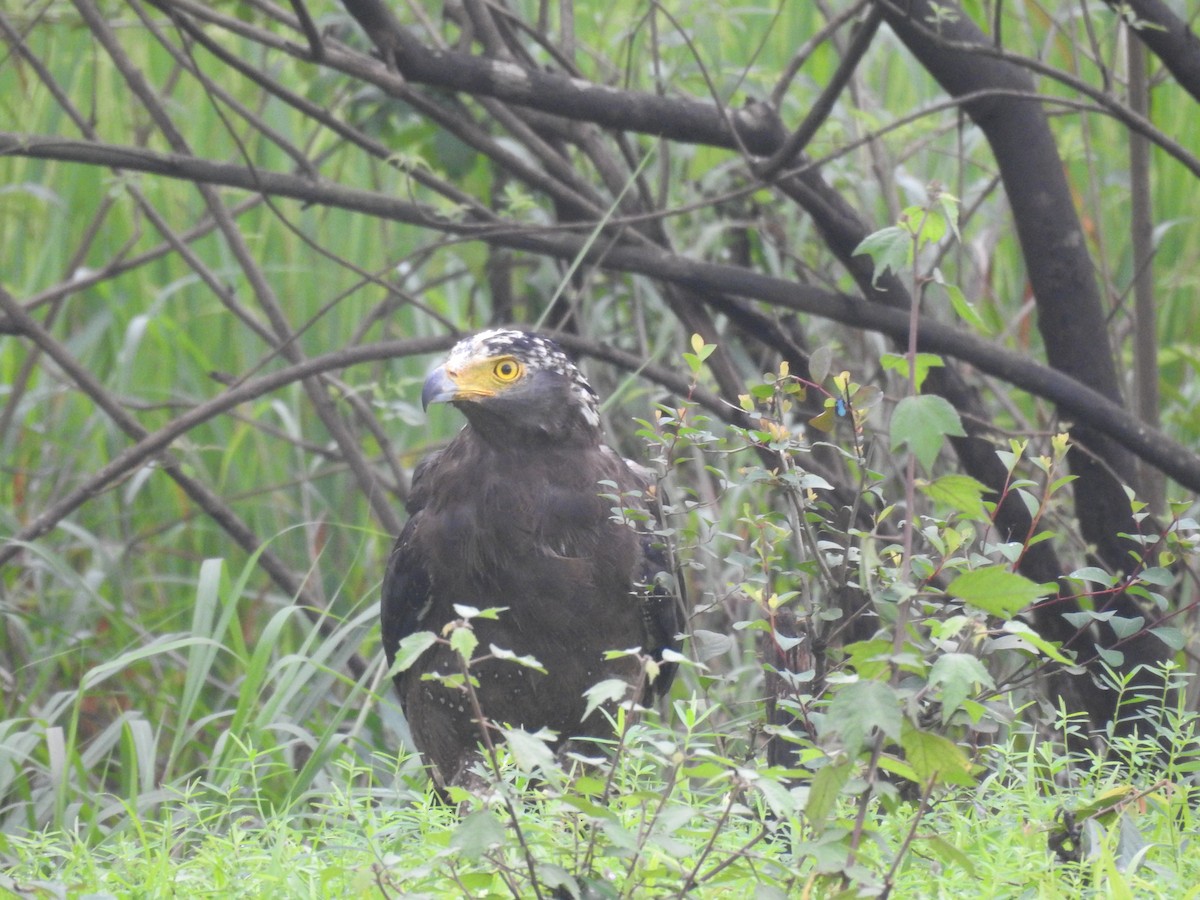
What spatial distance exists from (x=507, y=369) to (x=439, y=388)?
0.20 m

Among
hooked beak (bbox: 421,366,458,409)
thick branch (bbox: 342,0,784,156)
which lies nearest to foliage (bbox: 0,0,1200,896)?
thick branch (bbox: 342,0,784,156)

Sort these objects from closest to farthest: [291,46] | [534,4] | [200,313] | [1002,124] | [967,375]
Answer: [291,46], [1002,124], [967,375], [534,4], [200,313]

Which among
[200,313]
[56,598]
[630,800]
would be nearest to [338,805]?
[630,800]

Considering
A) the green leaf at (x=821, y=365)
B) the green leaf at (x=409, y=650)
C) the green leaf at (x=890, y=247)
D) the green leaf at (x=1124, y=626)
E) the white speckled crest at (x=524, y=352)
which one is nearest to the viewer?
the green leaf at (x=409, y=650)

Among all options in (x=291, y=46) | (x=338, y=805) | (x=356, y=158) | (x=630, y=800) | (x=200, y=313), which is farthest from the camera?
(x=356, y=158)

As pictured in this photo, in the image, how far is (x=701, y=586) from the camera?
5152 mm

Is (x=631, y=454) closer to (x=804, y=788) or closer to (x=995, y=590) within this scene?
(x=804, y=788)

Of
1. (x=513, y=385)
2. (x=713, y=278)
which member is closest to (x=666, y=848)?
(x=513, y=385)

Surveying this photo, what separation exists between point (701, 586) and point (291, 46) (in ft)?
8.15

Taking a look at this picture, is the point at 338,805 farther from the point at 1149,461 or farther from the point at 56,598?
the point at 56,598

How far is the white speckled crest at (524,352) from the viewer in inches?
136

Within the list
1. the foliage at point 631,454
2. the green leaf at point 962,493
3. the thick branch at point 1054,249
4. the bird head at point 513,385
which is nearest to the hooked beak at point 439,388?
the bird head at point 513,385

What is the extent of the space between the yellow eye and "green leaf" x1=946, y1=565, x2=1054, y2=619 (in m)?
1.85

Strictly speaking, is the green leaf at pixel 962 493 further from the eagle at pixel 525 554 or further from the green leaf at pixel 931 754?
the eagle at pixel 525 554
